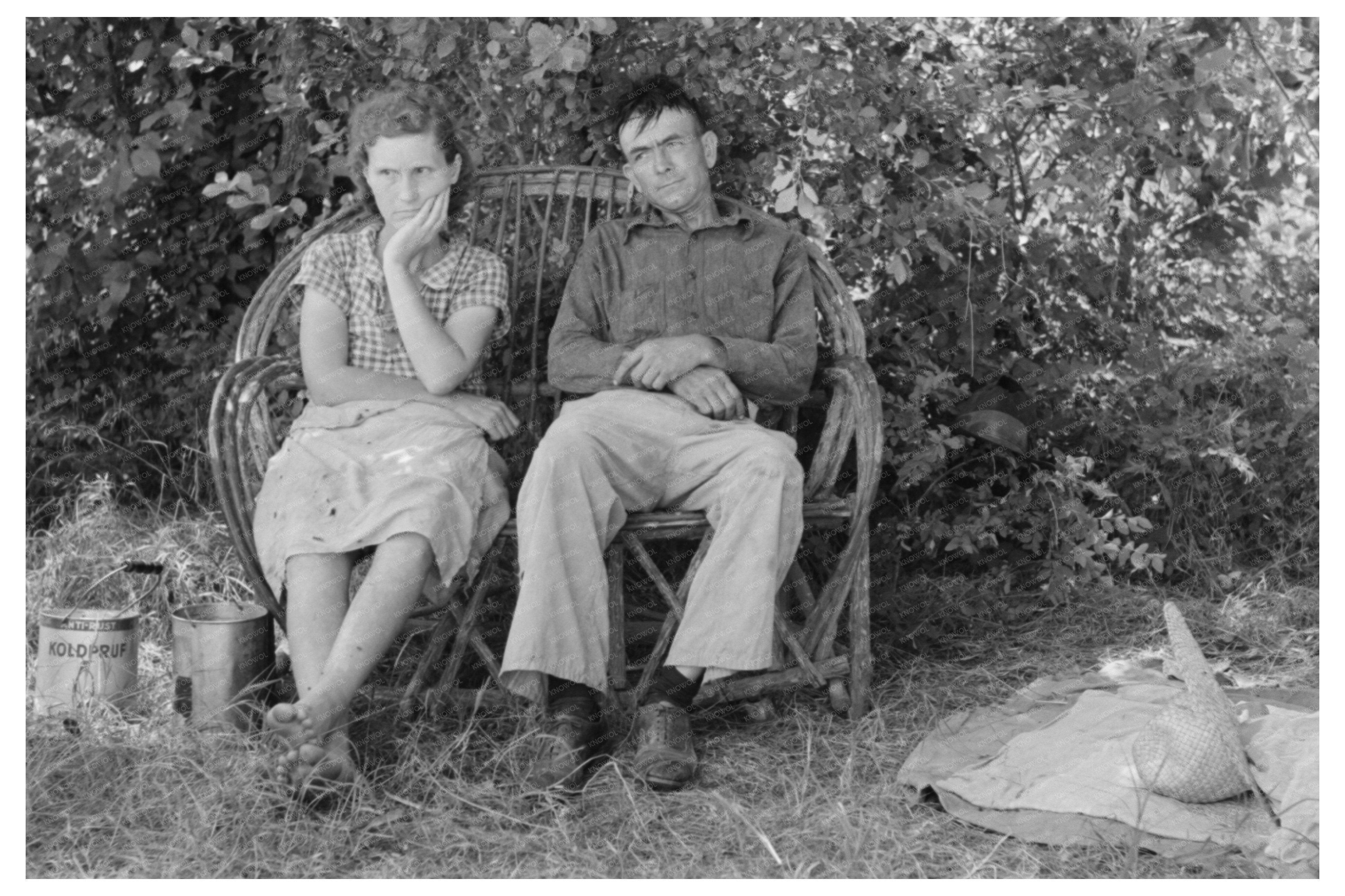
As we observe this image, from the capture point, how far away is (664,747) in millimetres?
2553

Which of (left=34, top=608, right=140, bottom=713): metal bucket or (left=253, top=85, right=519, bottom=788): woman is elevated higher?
Answer: (left=253, top=85, right=519, bottom=788): woman

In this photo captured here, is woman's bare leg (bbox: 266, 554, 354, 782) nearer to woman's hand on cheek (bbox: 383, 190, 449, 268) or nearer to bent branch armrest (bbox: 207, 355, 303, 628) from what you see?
bent branch armrest (bbox: 207, 355, 303, 628)

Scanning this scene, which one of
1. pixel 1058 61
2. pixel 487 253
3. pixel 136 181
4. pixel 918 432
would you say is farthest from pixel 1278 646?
pixel 136 181

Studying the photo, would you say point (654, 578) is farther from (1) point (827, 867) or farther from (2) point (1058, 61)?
(2) point (1058, 61)

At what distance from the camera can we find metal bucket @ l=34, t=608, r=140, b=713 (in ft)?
8.95

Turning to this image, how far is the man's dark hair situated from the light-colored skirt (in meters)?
0.84

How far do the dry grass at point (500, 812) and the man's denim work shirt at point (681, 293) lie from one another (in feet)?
2.62

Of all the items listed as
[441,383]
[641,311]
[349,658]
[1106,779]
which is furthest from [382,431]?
[1106,779]

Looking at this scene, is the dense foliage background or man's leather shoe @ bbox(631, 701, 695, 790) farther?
the dense foliage background

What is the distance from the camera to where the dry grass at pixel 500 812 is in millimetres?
2221

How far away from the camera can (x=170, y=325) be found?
4.13 meters

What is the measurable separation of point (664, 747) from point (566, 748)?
0.19m

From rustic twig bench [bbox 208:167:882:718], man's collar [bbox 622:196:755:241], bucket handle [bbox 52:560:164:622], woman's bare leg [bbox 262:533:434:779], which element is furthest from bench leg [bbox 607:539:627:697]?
bucket handle [bbox 52:560:164:622]

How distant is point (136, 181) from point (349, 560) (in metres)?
1.68
